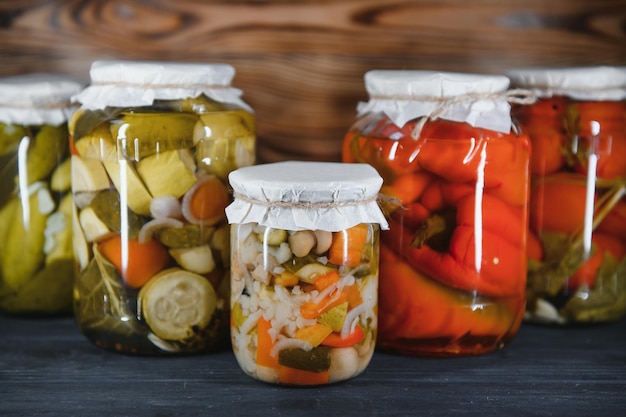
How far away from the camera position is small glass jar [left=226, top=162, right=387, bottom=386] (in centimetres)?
76

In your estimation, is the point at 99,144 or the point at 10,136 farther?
the point at 10,136

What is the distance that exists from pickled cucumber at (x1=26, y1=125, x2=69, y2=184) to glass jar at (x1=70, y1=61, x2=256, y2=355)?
0.10m

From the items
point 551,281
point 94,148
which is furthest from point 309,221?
point 551,281

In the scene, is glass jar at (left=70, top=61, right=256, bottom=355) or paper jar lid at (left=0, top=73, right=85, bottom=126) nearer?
glass jar at (left=70, top=61, right=256, bottom=355)

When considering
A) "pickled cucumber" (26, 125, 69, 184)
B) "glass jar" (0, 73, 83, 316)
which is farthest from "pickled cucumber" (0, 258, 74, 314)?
"pickled cucumber" (26, 125, 69, 184)

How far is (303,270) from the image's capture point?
0.77 metres

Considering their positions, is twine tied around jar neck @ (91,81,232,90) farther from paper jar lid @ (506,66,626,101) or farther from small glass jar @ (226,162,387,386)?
paper jar lid @ (506,66,626,101)

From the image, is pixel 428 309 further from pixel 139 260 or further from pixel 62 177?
pixel 62 177

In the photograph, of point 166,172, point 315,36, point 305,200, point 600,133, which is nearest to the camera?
point 305,200

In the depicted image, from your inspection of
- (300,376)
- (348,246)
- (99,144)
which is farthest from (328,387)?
(99,144)

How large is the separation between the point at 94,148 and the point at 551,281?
58 cm

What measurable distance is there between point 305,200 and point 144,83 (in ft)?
0.79

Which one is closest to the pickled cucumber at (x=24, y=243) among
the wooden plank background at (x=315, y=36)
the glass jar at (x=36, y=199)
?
the glass jar at (x=36, y=199)

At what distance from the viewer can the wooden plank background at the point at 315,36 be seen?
1104 millimetres
